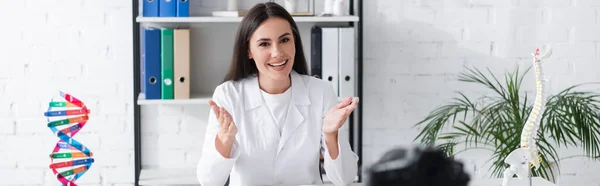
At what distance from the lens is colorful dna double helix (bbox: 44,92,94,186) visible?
3201 millimetres

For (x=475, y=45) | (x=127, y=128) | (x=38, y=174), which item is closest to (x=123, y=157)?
(x=127, y=128)

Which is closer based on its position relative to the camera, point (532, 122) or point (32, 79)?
point (532, 122)

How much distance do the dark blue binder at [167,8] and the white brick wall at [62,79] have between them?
305 millimetres

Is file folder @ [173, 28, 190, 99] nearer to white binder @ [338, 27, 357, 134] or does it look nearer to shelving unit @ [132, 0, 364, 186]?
shelving unit @ [132, 0, 364, 186]

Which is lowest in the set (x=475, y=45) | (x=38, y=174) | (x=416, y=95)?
(x=38, y=174)

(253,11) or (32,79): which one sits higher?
(253,11)

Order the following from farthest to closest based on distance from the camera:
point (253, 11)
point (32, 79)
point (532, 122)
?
point (32, 79)
point (253, 11)
point (532, 122)

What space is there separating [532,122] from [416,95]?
1.65 m

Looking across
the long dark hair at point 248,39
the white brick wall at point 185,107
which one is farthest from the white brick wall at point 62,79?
the long dark hair at point 248,39

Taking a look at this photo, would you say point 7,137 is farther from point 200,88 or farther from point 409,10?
point 409,10

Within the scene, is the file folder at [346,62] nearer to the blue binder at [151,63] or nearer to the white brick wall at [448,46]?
the white brick wall at [448,46]

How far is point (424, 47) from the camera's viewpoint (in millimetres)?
3252

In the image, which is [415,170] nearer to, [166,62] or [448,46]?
[166,62]

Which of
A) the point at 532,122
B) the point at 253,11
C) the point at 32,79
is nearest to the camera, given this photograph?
the point at 532,122
